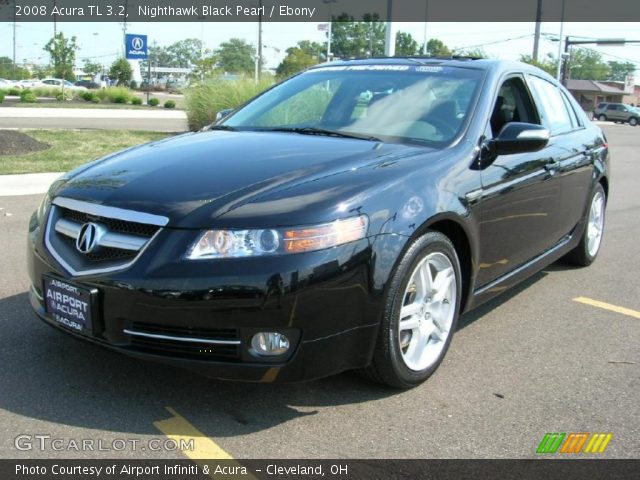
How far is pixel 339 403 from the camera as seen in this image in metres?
3.16

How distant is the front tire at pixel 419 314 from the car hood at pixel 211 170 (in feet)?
1.77

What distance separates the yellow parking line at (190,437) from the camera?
268 cm

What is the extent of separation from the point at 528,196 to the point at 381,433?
1975mm

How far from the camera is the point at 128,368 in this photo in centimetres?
340

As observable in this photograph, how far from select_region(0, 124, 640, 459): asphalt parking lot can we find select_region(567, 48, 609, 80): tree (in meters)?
124

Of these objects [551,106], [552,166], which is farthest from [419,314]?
[551,106]

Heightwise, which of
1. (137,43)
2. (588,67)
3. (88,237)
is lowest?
(88,237)

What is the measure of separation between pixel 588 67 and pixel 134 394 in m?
136

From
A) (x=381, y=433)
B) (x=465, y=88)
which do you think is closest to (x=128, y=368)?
(x=381, y=433)

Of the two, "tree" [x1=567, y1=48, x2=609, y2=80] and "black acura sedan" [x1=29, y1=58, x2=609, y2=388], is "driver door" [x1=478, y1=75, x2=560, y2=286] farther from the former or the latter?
"tree" [x1=567, y1=48, x2=609, y2=80]

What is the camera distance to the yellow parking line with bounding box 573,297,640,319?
4746 mm

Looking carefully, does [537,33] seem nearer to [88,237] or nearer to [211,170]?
[211,170]

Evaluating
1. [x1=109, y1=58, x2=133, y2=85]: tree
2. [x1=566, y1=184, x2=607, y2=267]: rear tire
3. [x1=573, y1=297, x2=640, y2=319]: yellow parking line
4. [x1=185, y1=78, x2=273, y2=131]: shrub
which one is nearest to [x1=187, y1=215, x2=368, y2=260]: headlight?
[x1=573, y1=297, x2=640, y2=319]: yellow parking line

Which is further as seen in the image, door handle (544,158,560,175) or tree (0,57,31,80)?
tree (0,57,31,80)
